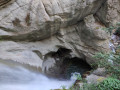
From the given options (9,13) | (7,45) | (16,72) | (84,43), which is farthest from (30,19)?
(84,43)

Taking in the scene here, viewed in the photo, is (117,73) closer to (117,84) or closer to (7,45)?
(117,84)

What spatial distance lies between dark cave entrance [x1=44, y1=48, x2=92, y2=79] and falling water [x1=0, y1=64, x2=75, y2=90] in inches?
70.4

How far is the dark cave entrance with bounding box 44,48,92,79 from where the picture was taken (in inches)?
330

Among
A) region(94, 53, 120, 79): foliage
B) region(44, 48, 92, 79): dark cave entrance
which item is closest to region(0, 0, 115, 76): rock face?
region(44, 48, 92, 79): dark cave entrance

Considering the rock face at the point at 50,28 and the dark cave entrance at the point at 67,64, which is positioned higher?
the rock face at the point at 50,28

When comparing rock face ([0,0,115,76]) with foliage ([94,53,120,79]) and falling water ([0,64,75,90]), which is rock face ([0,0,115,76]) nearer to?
falling water ([0,64,75,90])

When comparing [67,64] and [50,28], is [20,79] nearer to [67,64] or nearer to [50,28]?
[50,28]

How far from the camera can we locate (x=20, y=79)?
5.60 meters

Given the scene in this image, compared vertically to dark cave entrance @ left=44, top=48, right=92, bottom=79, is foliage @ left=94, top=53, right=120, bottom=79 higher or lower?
lower

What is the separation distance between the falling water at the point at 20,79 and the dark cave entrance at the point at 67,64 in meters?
1.79

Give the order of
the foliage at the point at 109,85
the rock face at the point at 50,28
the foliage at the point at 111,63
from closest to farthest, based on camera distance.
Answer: the foliage at the point at 109,85
the foliage at the point at 111,63
the rock face at the point at 50,28

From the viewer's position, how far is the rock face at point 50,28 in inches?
240

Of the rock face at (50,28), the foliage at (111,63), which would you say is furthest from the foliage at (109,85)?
the rock face at (50,28)

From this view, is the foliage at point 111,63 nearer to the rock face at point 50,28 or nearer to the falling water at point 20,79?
the falling water at point 20,79
